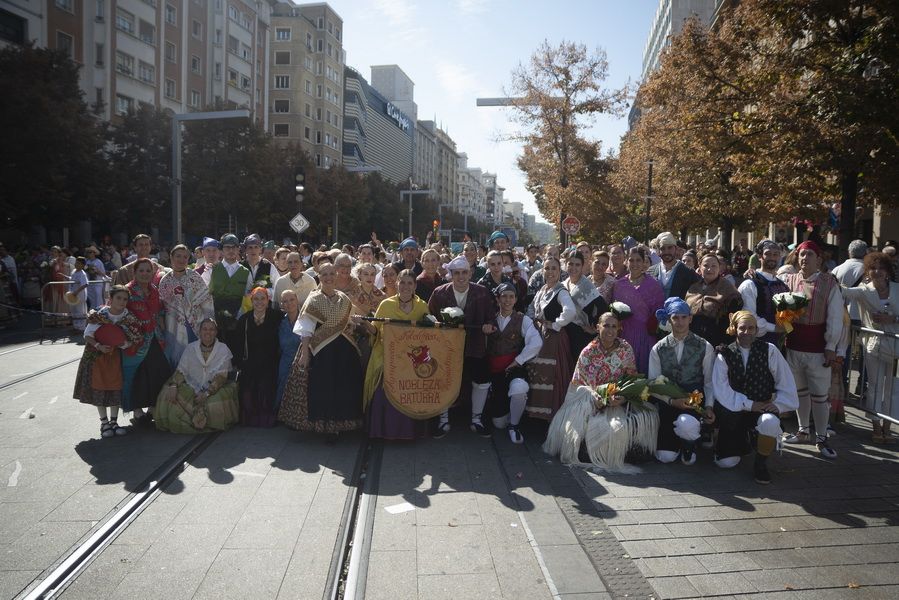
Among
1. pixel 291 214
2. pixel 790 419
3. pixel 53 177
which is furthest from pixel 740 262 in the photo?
pixel 291 214

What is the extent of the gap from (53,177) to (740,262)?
855 inches

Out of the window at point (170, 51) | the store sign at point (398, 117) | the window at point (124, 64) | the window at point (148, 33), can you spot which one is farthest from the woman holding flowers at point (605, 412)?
the store sign at point (398, 117)

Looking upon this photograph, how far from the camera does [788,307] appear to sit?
662cm

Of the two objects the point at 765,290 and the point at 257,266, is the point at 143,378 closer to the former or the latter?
the point at 257,266

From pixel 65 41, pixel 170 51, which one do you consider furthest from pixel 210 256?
pixel 170 51

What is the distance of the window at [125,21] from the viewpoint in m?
37.8

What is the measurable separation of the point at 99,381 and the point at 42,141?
19899mm

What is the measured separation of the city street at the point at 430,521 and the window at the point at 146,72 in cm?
3860

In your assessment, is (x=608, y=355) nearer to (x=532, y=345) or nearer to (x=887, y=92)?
(x=532, y=345)

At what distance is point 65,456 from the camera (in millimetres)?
6496

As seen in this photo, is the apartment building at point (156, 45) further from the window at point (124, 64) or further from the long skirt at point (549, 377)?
the long skirt at point (549, 377)

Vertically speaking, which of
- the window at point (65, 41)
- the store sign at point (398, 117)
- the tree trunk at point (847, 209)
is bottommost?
the tree trunk at point (847, 209)

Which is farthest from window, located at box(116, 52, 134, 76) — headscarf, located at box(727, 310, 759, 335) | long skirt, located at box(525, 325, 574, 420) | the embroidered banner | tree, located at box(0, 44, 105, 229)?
headscarf, located at box(727, 310, 759, 335)

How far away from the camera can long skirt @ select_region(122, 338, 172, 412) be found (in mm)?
7355
